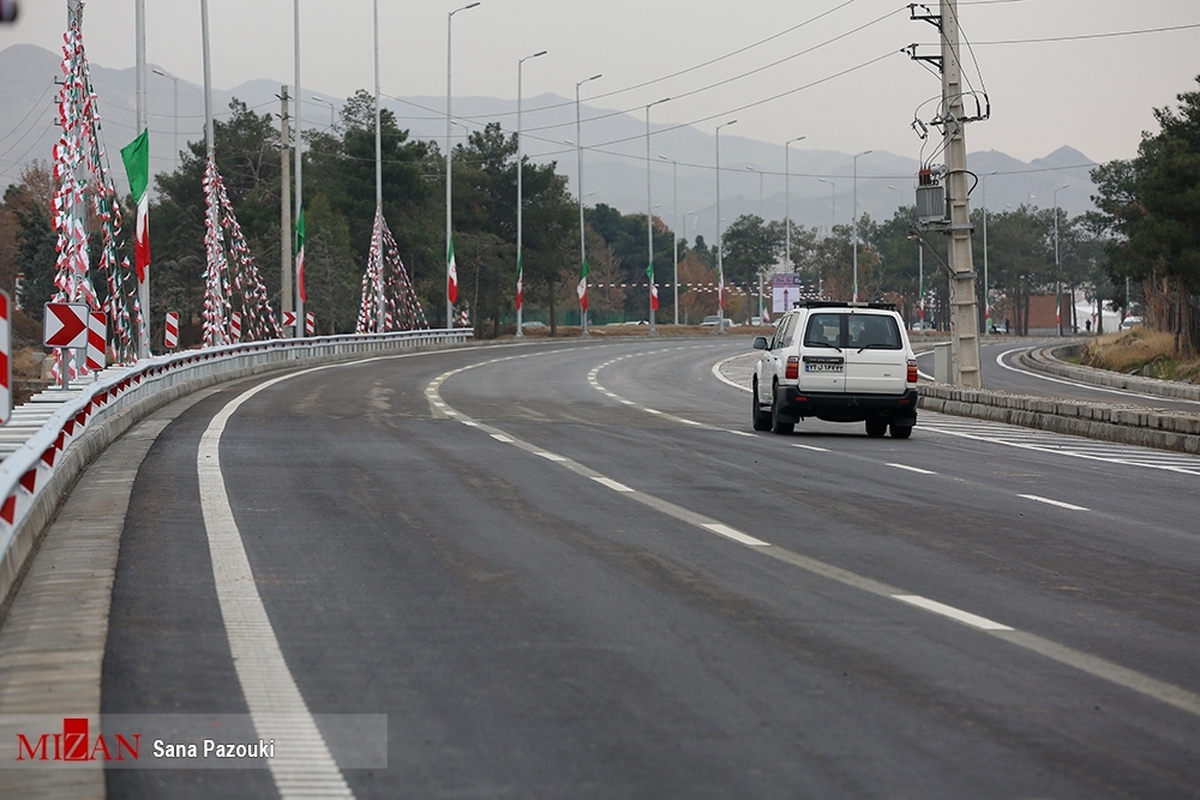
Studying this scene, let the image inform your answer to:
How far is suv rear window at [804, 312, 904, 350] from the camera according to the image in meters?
23.3

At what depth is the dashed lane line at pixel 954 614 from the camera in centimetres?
685

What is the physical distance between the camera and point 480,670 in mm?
6988

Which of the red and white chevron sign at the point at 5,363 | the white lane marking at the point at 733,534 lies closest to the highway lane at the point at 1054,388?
the white lane marking at the point at 733,534

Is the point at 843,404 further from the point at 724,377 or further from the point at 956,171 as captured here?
the point at 724,377

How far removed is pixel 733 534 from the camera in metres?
11.6

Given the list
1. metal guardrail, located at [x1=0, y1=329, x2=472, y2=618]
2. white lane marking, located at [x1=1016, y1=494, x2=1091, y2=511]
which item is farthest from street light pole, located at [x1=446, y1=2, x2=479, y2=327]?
white lane marking, located at [x1=1016, y1=494, x2=1091, y2=511]

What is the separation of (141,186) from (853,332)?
1552 cm

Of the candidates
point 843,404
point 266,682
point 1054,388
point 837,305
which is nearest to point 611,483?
point 266,682

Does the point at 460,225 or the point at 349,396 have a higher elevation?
the point at 460,225

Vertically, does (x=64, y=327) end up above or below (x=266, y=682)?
above

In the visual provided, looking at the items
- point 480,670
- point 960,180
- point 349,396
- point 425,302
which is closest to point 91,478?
point 480,670

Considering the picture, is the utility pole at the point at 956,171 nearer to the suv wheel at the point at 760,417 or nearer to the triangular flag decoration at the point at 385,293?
the suv wheel at the point at 760,417

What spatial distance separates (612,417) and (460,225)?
86.5m

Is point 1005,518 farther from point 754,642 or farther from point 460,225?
point 460,225
